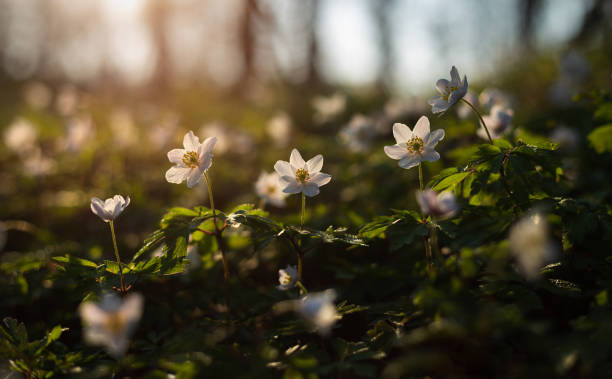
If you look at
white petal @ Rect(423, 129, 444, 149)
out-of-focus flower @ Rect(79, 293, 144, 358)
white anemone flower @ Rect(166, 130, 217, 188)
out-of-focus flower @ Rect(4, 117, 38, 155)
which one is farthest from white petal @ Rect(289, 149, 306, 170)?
out-of-focus flower @ Rect(4, 117, 38, 155)

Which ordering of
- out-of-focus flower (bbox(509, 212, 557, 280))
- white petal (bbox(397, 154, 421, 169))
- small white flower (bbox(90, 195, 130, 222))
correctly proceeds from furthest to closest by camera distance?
white petal (bbox(397, 154, 421, 169)) < small white flower (bbox(90, 195, 130, 222)) < out-of-focus flower (bbox(509, 212, 557, 280))

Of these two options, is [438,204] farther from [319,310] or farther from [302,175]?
[302,175]

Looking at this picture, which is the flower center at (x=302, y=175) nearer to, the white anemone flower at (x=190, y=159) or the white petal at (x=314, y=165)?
the white petal at (x=314, y=165)

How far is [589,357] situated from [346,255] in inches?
78.0

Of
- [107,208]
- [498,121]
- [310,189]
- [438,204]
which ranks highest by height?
[498,121]

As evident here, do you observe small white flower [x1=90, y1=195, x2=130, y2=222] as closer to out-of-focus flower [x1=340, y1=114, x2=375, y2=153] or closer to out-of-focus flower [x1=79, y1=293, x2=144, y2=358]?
out-of-focus flower [x1=79, y1=293, x2=144, y2=358]

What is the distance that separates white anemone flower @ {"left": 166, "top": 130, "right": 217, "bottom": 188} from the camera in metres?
2.12

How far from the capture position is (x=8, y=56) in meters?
38.8

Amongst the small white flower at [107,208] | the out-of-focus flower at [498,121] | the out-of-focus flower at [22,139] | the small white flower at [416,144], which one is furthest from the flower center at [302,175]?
the out-of-focus flower at [22,139]

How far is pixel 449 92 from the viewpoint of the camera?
227cm

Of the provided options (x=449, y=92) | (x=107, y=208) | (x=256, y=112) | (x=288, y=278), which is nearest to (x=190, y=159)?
(x=107, y=208)

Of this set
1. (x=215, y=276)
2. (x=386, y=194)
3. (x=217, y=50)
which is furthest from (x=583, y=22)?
(x=217, y=50)

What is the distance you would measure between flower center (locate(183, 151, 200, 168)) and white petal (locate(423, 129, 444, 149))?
1215mm

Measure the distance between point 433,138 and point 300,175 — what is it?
72 cm
